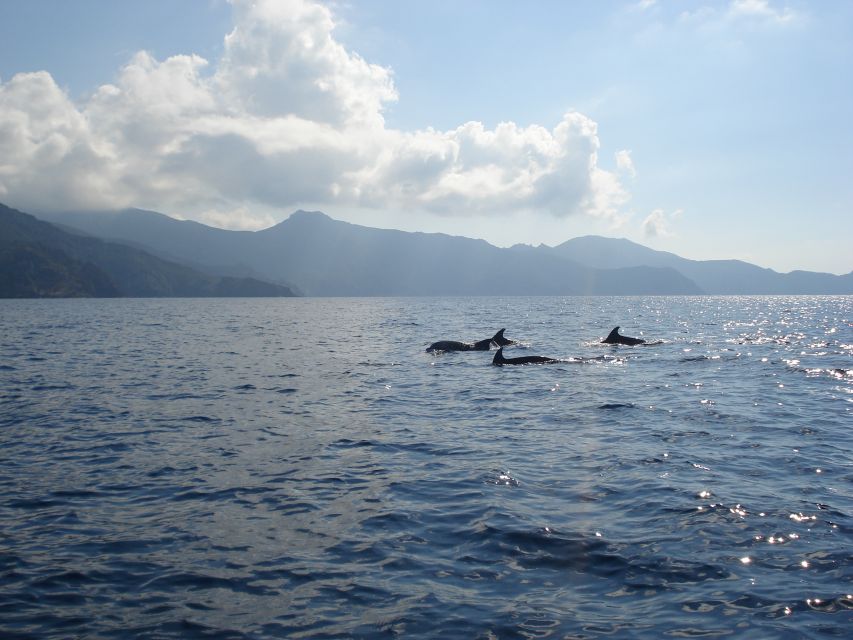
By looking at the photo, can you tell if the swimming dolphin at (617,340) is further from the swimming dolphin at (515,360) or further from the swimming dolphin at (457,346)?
the swimming dolphin at (515,360)

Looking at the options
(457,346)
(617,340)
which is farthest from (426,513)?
(617,340)

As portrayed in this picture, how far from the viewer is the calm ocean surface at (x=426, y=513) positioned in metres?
8.70

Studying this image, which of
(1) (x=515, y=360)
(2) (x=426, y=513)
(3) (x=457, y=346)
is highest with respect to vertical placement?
(3) (x=457, y=346)

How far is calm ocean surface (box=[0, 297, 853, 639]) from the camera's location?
8.70 meters

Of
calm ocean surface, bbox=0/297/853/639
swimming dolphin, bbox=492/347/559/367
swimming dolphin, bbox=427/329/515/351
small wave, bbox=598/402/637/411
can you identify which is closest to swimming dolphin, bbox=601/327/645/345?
swimming dolphin, bbox=427/329/515/351

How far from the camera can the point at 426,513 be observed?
12703mm

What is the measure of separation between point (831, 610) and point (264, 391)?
24.3 meters

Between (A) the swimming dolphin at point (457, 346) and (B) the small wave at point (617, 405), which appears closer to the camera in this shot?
Result: (B) the small wave at point (617, 405)

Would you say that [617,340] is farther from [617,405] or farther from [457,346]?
[617,405]

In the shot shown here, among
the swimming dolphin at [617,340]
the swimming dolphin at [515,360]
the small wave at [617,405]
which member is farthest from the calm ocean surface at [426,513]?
the swimming dolphin at [617,340]

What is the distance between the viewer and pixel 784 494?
44.5 feet

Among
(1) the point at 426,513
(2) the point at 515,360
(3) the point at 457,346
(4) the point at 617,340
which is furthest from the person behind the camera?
(4) the point at 617,340

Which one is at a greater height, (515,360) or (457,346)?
(457,346)

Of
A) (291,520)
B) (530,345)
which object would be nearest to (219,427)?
(291,520)
